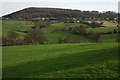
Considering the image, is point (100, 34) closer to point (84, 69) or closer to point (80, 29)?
point (80, 29)

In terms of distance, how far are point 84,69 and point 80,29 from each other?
92.8 feet

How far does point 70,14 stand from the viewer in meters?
52.0

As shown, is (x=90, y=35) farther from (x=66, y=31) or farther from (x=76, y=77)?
(x=76, y=77)

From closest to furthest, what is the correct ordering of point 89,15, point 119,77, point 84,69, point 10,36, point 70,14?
point 119,77 < point 84,69 < point 10,36 < point 70,14 < point 89,15

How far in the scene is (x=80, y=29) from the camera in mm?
35125

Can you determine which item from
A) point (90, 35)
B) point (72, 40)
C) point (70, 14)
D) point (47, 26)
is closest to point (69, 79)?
point (72, 40)

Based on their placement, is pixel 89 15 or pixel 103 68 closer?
pixel 103 68

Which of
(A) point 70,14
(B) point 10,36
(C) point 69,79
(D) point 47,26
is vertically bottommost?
(C) point 69,79

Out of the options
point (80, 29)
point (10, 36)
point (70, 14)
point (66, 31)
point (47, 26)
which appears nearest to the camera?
point (10, 36)

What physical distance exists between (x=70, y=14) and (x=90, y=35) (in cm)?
2112

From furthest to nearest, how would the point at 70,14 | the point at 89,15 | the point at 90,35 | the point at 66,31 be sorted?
the point at 89,15 → the point at 70,14 → the point at 66,31 → the point at 90,35

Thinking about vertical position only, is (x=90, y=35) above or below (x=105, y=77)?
above

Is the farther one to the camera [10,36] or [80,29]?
[80,29]

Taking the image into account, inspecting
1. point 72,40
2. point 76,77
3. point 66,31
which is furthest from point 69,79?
point 66,31
